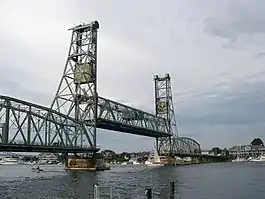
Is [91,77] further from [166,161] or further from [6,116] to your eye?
[166,161]

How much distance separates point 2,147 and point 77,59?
47.3 meters

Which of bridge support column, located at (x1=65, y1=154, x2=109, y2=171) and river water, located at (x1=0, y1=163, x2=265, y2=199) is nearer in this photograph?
river water, located at (x1=0, y1=163, x2=265, y2=199)

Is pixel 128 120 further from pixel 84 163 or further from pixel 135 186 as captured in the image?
pixel 135 186

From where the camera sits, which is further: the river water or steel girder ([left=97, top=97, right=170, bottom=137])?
steel girder ([left=97, top=97, right=170, bottom=137])

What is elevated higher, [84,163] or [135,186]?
[84,163]

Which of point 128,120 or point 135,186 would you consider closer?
point 135,186

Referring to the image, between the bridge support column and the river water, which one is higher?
the bridge support column

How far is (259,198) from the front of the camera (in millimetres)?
42562

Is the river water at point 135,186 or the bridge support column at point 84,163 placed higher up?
the bridge support column at point 84,163

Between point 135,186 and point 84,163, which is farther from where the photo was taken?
point 84,163

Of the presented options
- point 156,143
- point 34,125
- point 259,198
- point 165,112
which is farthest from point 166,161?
point 259,198

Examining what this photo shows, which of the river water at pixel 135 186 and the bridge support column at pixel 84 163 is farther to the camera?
the bridge support column at pixel 84 163

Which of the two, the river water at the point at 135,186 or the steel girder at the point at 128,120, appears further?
the steel girder at the point at 128,120

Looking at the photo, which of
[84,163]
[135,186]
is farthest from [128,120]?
[135,186]
